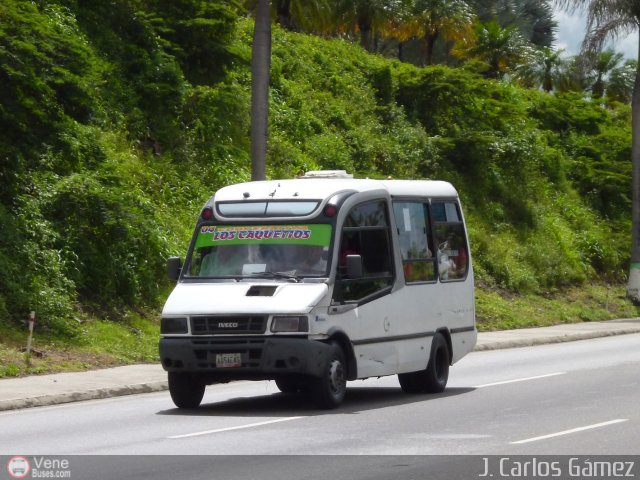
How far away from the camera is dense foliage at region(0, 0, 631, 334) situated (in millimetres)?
23516

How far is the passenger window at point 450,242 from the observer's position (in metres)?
18.7

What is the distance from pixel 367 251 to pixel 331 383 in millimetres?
2083

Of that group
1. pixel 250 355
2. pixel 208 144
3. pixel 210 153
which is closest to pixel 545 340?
pixel 210 153

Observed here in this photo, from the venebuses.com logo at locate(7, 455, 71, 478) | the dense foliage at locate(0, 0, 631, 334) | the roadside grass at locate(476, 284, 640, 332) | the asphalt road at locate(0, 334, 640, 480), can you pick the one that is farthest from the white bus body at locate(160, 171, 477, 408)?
the roadside grass at locate(476, 284, 640, 332)

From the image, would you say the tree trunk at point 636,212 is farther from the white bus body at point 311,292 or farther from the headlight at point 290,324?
the headlight at point 290,324

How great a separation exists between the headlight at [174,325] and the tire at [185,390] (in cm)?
56

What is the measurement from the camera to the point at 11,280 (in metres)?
22.1

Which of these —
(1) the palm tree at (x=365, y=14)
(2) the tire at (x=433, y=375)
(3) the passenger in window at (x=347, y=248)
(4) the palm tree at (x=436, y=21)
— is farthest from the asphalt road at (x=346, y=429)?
(4) the palm tree at (x=436, y=21)

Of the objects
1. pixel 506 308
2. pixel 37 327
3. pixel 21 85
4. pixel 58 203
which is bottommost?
pixel 506 308

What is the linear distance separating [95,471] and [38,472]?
0.48 m

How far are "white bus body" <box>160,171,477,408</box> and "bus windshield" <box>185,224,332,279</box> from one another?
1 centimetres

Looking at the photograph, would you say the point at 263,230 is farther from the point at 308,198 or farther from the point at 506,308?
the point at 506,308

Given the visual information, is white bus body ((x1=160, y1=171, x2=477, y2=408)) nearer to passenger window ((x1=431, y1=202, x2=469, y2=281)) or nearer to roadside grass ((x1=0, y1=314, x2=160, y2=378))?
passenger window ((x1=431, y1=202, x2=469, y2=281))

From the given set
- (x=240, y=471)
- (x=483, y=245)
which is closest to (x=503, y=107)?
(x=483, y=245)
